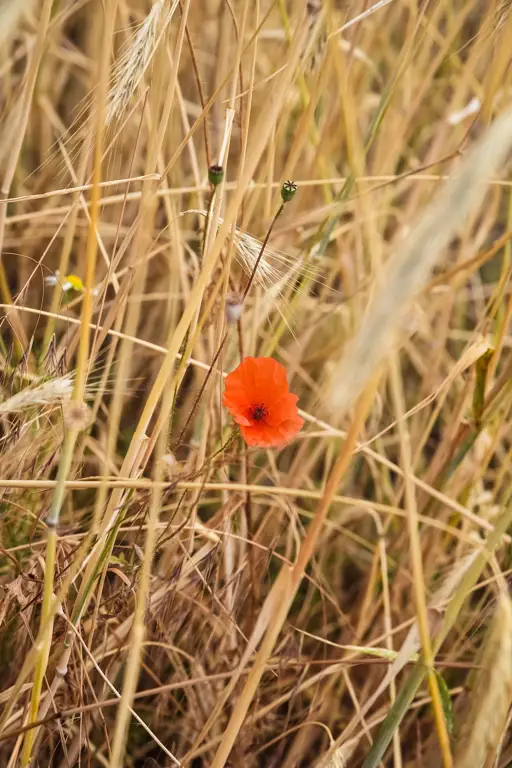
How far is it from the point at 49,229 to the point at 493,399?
63 centimetres

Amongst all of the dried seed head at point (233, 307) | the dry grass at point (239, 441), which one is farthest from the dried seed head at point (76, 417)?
the dried seed head at point (233, 307)

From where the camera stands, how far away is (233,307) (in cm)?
46

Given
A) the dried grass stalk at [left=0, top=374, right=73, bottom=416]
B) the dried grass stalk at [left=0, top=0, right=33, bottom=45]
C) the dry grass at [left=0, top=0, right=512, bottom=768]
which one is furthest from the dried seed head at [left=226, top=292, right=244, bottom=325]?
the dried grass stalk at [left=0, top=0, right=33, bottom=45]

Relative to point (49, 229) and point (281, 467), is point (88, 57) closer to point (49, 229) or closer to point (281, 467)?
point (49, 229)

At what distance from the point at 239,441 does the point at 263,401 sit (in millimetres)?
71

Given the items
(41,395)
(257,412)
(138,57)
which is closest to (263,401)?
(257,412)

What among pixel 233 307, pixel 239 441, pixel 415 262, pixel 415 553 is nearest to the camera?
pixel 415 262

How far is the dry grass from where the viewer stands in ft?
1.22

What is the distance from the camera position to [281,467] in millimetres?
907

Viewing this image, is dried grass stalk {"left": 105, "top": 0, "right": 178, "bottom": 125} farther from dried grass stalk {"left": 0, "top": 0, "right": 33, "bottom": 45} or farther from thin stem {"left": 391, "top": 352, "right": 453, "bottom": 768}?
thin stem {"left": 391, "top": 352, "right": 453, "bottom": 768}

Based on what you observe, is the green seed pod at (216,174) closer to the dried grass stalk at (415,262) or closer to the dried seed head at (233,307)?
the dried seed head at (233,307)

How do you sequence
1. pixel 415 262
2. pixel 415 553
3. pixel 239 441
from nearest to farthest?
pixel 415 262, pixel 415 553, pixel 239 441

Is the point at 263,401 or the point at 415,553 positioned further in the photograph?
the point at 263,401

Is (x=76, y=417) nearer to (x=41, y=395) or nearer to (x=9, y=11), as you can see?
(x=41, y=395)
